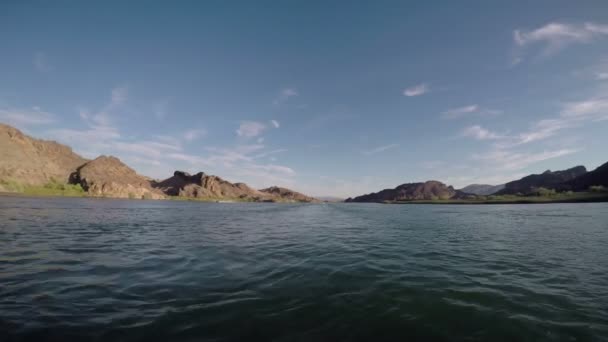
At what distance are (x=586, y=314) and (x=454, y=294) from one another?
324 centimetres

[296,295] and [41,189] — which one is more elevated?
[41,189]

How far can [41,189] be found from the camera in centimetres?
16938

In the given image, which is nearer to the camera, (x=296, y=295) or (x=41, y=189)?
(x=296, y=295)

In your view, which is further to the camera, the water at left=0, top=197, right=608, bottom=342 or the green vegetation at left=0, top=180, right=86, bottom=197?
the green vegetation at left=0, top=180, right=86, bottom=197

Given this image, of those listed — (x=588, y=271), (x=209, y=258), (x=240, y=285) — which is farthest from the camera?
(x=209, y=258)

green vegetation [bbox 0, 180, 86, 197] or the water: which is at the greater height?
green vegetation [bbox 0, 180, 86, 197]

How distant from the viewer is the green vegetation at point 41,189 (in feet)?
483

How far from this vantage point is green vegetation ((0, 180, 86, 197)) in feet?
483

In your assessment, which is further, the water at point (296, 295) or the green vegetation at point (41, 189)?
the green vegetation at point (41, 189)

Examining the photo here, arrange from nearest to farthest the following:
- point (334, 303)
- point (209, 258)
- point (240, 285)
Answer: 1. point (334, 303)
2. point (240, 285)
3. point (209, 258)

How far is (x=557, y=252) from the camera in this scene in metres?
15.6

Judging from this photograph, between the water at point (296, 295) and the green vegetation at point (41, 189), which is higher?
the green vegetation at point (41, 189)

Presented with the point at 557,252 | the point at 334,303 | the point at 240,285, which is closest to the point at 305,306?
the point at 334,303

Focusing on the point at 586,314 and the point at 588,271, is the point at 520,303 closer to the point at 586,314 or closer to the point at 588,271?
the point at 586,314
